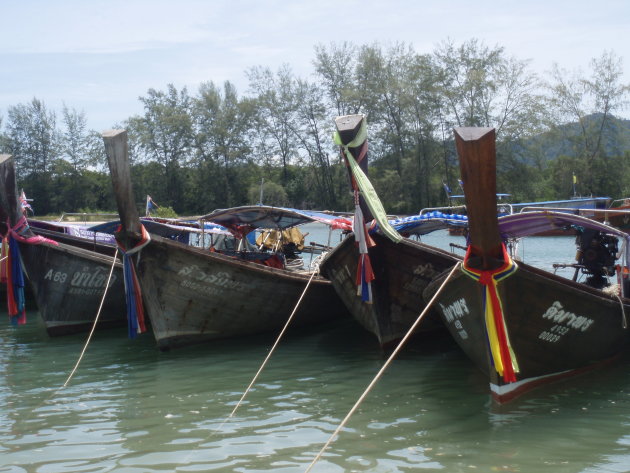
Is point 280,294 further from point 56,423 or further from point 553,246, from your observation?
point 553,246

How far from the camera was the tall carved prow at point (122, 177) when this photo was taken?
333 inches

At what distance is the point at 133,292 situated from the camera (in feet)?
30.7

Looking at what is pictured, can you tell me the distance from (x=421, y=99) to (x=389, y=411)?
33.8 m

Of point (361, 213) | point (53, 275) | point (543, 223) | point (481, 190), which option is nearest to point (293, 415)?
point (361, 213)

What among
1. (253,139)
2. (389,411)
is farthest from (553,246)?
(389,411)

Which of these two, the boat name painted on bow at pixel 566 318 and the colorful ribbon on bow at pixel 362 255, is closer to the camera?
the boat name painted on bow at pixel 566 318

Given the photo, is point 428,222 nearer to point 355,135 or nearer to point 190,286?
point 355,135

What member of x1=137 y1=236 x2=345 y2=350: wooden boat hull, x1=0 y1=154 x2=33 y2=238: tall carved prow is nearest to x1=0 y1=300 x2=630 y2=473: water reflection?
x1=137 y1=236 x2=345 y2=350: wooden boat hull

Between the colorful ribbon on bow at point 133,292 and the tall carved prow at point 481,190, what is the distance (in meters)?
4.99

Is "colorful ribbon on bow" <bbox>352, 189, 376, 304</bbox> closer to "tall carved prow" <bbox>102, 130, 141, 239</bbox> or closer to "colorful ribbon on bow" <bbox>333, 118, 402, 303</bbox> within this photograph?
"colorful ribbon on bow" <bbox>333, 118, 402, 303</bbox>

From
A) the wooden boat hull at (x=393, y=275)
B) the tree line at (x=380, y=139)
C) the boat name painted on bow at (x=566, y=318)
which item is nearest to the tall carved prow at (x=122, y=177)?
the wooden boat hull at (x=393, y=275)

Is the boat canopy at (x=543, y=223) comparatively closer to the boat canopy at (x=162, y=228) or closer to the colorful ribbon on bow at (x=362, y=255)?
the colorful ribbon on bow at (x=362, y=255)

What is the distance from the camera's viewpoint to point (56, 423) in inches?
271

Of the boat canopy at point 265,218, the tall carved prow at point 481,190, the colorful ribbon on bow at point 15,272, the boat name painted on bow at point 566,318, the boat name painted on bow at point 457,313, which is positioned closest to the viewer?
the tall carved prow at point 481,190
